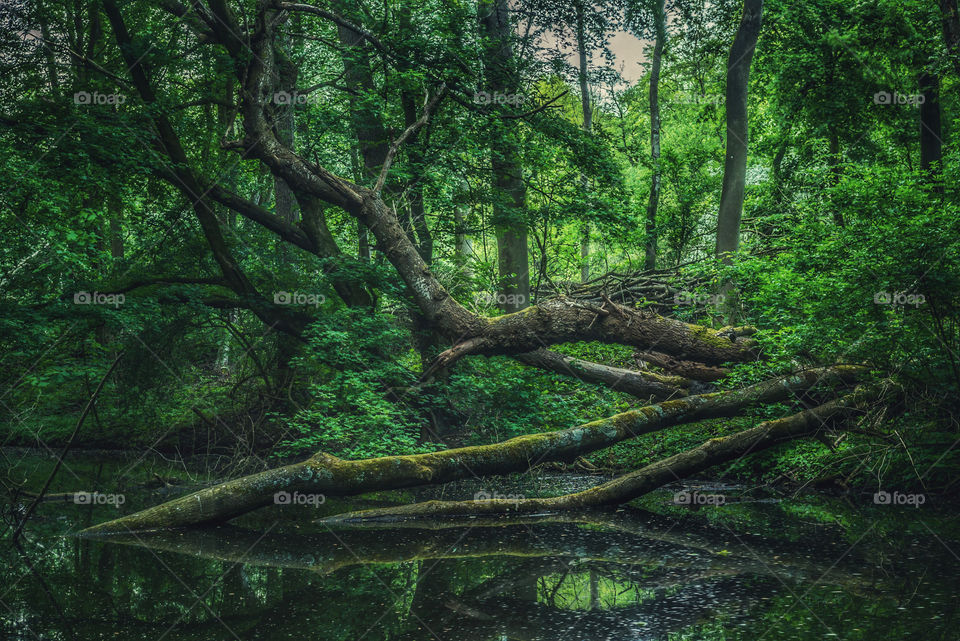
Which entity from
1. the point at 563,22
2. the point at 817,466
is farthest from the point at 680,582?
the point at 563,22

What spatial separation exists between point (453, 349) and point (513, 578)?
4.90 metres

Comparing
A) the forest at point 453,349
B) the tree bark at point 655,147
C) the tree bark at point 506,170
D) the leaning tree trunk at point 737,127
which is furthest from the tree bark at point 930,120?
the tree bark at point 506,170

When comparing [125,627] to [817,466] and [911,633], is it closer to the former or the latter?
[911,633]

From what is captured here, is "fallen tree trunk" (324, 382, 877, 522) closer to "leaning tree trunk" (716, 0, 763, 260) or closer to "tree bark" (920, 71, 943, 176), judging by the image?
"tree bark" (920, 71, 943, 176)

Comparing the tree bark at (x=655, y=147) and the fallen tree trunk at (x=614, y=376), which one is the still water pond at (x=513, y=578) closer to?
the fallen tree trunk at (x=614, y=376)

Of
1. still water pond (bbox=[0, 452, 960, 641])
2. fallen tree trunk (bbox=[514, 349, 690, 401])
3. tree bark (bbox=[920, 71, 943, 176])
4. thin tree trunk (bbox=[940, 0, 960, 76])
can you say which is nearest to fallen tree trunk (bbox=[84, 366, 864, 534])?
still water pond (bbox=[0, 452, 960, 641])

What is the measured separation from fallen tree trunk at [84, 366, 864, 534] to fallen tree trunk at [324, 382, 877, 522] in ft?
1.01

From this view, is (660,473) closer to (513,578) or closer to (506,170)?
(513,578)

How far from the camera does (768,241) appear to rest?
46.6 ft

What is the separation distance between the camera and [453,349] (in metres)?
9.20

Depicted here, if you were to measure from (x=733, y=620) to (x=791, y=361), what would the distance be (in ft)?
17.9

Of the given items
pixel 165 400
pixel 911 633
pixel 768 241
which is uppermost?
pixel 768 241

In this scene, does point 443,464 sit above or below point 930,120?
below

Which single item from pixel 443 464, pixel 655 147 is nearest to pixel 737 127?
pixel 655 147
